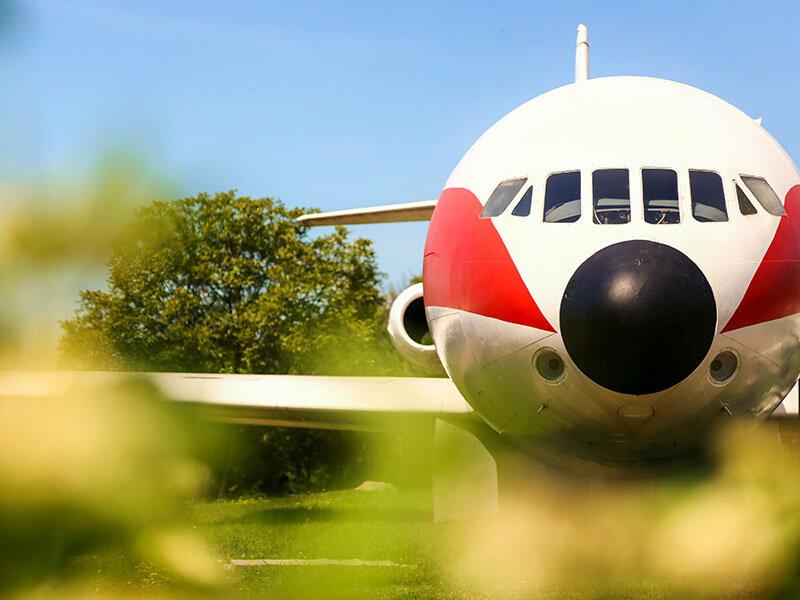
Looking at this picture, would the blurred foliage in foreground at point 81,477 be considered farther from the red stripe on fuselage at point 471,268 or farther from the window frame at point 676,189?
the window frame at point 676,189

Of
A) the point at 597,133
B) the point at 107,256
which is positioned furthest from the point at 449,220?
the point at 107,256

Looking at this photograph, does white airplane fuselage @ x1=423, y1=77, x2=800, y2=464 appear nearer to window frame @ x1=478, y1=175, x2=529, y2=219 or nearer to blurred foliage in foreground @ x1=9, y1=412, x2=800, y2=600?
window frame @ x1=478, y1=175, x2=529, y2=219

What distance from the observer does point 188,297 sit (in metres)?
1.51

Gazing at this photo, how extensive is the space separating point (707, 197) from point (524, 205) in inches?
46.0

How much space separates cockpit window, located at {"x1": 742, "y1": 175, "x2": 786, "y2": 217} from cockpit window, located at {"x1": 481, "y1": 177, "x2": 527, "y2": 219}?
1489 millimetres

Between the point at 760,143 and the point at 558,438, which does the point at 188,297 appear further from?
the point at 760,143

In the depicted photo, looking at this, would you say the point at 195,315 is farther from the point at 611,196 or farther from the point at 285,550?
the point at 611,196

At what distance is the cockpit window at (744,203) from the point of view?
632 cm

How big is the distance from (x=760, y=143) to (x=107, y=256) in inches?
266

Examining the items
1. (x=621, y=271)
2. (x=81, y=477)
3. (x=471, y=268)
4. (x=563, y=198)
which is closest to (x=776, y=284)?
(x=621, y=271)

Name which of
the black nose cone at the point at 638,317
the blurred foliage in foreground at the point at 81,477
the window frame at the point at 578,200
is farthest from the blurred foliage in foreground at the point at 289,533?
the window frame at the point at 578,200

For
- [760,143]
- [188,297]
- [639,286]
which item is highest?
[760,143]

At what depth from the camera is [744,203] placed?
6.36m

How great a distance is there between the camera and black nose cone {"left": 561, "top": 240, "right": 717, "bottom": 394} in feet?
17.5
